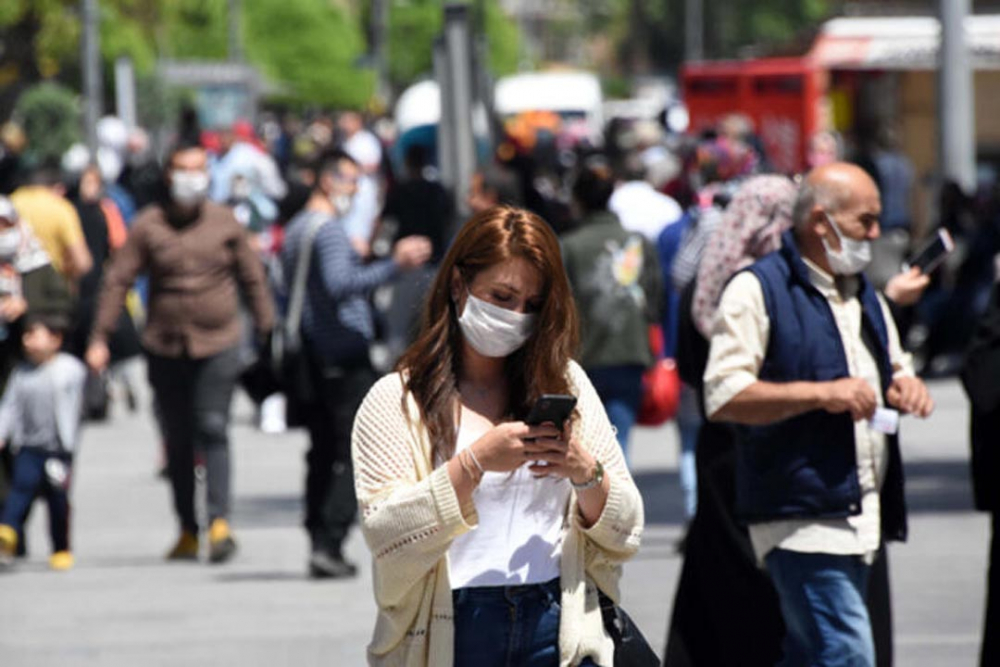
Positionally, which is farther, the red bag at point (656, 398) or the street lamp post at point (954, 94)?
the street lamp post at point (954, 94)

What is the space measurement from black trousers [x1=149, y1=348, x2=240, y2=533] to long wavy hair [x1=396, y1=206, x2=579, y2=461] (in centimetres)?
676

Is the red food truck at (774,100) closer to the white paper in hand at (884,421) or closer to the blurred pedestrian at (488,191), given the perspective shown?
the blurred pedestrian at (488,191)

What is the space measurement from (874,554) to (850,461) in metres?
0.27

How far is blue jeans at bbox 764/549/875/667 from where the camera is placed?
612 centimetres

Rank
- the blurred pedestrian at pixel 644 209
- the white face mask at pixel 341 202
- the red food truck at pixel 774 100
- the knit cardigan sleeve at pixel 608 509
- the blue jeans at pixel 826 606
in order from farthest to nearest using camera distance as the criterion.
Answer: the red food truck at pixel 774 100, the blurred pedestrian at pixel 644 209, the white face mask at pixel 341 202, the blue jeans at pixel 826 606, the knit cardigan sleeve at pixel 608 509

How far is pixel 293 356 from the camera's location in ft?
35.9

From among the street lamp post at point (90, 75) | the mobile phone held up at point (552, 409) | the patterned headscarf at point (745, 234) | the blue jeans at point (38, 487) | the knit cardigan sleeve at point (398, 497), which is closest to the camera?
the mobile phone held up at point (552, 409)

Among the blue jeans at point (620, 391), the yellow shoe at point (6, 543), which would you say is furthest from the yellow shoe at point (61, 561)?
the blue jeans at point (620, 391)

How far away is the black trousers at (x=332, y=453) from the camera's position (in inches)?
423

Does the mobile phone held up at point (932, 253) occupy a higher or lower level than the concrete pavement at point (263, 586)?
higher

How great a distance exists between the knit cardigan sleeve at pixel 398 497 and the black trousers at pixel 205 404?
267 inches

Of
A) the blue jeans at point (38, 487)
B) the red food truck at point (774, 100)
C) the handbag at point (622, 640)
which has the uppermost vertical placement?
the handbag at point (622, 640)

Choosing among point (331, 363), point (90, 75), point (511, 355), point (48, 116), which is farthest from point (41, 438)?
point (48, 116)

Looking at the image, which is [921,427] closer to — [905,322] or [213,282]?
[213,282]
